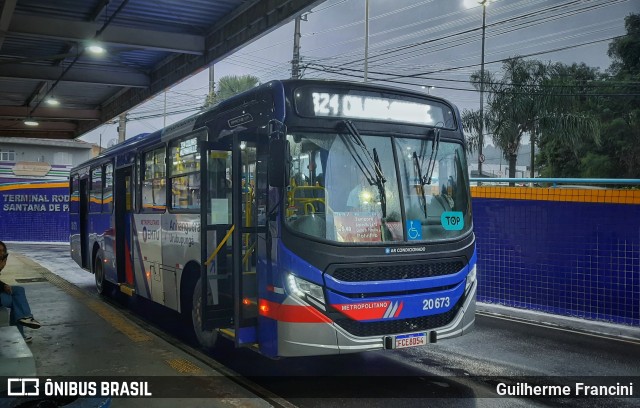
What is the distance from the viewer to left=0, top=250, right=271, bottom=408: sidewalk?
5.18 meters

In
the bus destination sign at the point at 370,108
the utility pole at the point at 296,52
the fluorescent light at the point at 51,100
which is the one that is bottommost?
the bus destination sign at the point at 370,108

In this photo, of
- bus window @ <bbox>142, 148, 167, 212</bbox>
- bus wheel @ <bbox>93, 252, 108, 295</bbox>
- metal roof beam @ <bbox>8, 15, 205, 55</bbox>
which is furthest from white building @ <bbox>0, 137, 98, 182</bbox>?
bus window @ <bbox>142, 148, 167, 212</bbox>

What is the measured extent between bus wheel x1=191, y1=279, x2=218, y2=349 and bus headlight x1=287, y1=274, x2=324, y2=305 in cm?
232

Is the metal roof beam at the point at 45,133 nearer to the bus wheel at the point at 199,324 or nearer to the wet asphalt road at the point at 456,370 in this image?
the wet asphalt road at the point at 456,370

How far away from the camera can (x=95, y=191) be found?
12750mm

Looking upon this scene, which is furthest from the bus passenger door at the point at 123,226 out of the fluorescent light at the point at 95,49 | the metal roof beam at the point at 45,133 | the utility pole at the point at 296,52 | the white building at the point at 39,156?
the white building at the point at 39,156

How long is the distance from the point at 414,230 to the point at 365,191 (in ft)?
2.29

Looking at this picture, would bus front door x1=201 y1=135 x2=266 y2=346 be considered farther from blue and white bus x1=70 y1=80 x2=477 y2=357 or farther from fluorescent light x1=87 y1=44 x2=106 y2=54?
fluorescent light x1=87 y1=44 x2=106 y2=54

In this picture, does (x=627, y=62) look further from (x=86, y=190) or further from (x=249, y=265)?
(x=249, y=265)

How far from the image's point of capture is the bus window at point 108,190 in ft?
37.1

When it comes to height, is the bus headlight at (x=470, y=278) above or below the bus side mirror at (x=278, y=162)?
below

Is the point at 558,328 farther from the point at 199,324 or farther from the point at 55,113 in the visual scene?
the point at 55,113

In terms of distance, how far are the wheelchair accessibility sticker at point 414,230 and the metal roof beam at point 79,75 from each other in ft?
37.9

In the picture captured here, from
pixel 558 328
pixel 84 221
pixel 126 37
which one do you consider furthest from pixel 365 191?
pixel 84 221
